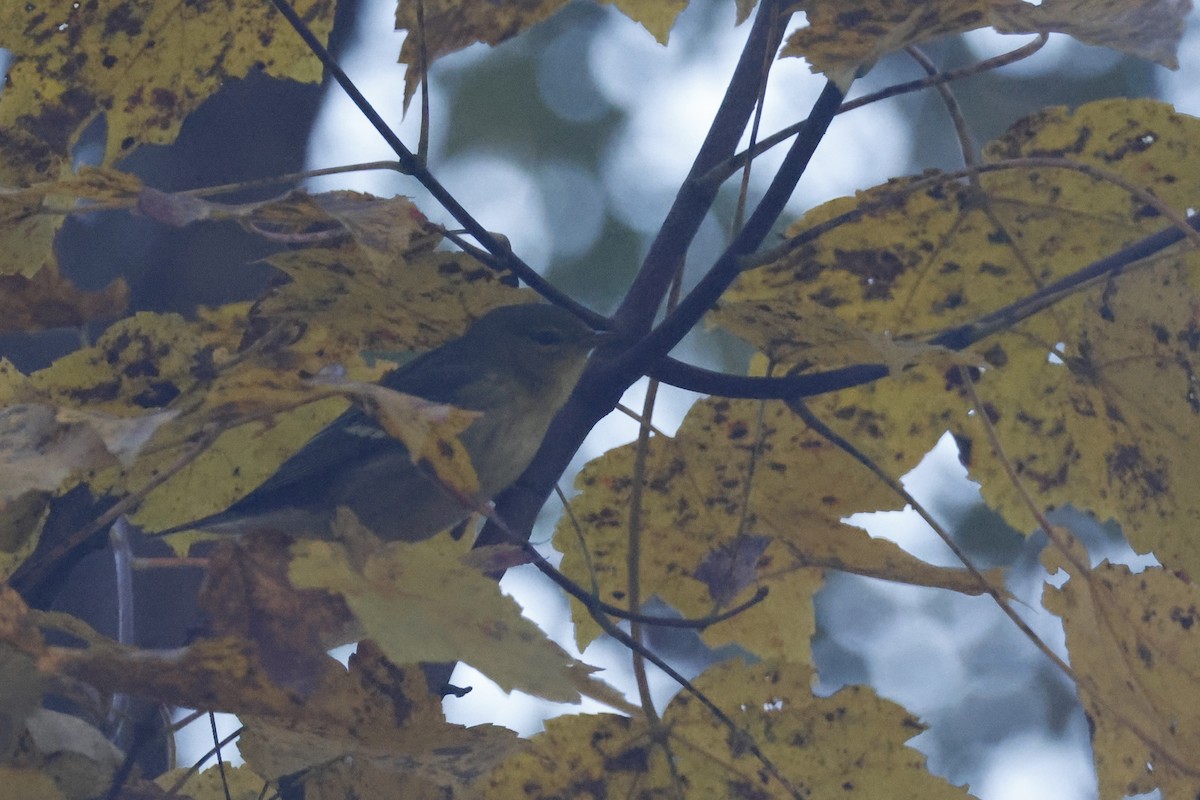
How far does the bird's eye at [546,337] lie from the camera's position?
2654 mm

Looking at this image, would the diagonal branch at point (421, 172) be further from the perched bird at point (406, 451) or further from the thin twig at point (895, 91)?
the perched bird at point (406, 451)

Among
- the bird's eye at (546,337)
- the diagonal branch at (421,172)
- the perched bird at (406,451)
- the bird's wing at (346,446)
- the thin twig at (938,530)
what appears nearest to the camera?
the diagonal branch at (421,172)

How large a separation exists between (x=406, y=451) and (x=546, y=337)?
0.45 metres

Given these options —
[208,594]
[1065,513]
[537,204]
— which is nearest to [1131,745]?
[208,594]

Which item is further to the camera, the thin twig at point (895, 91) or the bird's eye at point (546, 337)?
the bird's eye at point (546, 337)

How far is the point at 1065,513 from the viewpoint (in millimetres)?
6922

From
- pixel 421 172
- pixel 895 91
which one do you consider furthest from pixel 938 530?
pixel 421 172

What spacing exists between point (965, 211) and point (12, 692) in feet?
4.28

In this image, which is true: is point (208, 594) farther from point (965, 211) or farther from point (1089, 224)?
point (1089, 224)

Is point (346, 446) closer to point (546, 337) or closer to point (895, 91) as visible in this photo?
point (546, 337)

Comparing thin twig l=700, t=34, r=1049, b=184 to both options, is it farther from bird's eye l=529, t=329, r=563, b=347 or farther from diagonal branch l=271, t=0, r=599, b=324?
bird's eye l=529, t=329, r=563, b=347

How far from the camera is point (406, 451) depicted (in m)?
2.40

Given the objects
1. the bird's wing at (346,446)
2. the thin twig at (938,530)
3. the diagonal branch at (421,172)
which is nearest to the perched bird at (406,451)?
the bird's wing at (346,446)

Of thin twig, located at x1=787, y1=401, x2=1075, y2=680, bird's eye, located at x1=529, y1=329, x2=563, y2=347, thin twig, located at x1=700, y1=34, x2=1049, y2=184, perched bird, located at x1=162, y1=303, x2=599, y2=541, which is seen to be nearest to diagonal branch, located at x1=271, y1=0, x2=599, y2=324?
thin twig, located at x1=700, y1=34, x2=1049, y2=184
